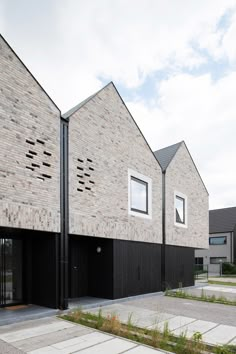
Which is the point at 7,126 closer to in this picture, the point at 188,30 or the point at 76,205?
the point at 76,205

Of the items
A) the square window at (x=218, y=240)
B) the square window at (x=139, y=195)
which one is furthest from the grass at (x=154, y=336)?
the square window at (x=218, y=240)

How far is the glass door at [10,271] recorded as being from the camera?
29.3 ft

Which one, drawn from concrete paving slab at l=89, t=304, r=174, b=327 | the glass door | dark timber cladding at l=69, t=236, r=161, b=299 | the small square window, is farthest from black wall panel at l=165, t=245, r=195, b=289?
the glass door

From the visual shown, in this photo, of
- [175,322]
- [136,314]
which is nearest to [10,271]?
[136,314]

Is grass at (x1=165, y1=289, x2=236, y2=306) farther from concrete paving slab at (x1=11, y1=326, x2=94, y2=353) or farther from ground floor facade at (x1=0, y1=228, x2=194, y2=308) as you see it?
concrete paving slab at (x1=11, y1=326, x2=94, y2=353)

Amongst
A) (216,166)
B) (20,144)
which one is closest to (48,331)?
(20,144)

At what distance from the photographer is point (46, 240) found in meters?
9.08

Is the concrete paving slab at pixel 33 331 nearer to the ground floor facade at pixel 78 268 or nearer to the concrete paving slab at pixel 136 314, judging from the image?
the ground floor facade at pixel 78 268

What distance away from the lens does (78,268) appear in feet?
36.9

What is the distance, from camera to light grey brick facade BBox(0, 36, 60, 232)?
25.4 ft

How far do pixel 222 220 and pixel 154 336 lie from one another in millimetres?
33851

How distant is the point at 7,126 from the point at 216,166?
669 inches

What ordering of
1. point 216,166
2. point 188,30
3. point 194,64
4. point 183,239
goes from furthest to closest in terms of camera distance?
point 216,166 < point 183,239 < point 194,64 < point 188,30

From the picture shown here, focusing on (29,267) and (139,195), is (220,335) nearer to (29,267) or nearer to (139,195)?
(29,267)
